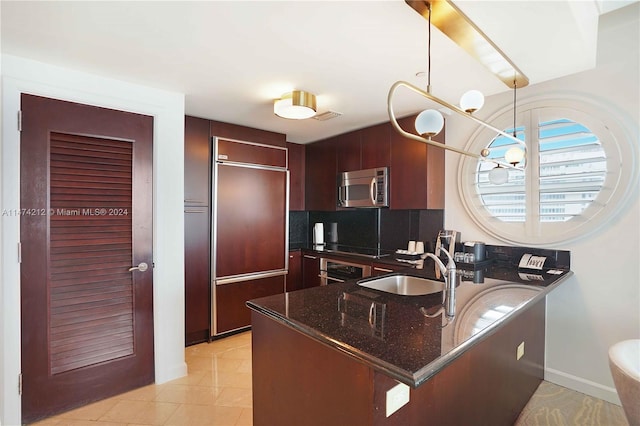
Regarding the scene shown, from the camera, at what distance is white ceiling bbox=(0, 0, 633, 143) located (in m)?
1.44

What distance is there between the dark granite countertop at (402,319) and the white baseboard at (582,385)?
2.81 feet

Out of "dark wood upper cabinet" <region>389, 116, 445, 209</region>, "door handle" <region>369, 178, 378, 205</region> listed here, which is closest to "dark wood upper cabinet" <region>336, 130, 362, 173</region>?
"door handle" <region>369, 178, 378, 205</region>

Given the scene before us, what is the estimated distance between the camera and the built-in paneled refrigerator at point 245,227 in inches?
124

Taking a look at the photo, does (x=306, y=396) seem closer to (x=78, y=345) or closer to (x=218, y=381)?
(x=218, y=381)

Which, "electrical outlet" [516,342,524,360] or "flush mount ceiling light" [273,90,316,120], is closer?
"electrical outlet" [516,342,524,360]

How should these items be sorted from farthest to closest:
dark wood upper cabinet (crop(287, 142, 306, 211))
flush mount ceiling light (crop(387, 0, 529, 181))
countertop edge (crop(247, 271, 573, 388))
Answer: dark wood upper cabinet (crop(287, 142, 306, 211)) → flush mount ceiling light (crop(387, 0, 529, 181)) → countertop edge (crop(247, 271, 573, 388))

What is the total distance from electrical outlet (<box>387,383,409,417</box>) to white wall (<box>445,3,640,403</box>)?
1.87 m

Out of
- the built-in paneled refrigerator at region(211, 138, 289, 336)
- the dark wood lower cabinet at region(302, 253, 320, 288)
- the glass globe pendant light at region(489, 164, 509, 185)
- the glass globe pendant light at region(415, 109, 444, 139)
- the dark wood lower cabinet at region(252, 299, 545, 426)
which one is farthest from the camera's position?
the dark wood lower cabinet at region(302, 253, 320, 288)

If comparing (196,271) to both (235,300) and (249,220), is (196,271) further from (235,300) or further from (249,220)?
(249,220)

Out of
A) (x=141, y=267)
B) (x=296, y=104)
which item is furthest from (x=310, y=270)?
(x=296, y=104)

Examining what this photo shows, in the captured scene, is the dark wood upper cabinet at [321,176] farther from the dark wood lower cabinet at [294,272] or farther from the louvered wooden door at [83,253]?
the louvered wooden door at [83,253]

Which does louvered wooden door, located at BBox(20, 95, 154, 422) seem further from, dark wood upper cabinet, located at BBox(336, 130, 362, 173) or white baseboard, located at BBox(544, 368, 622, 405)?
white baseboard, located at BBox(544, 368, 622, 405)

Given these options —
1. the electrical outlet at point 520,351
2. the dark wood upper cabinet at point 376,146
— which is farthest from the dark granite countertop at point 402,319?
the dark wood upper cabinet at point 376,146

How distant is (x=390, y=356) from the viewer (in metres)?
0.98
